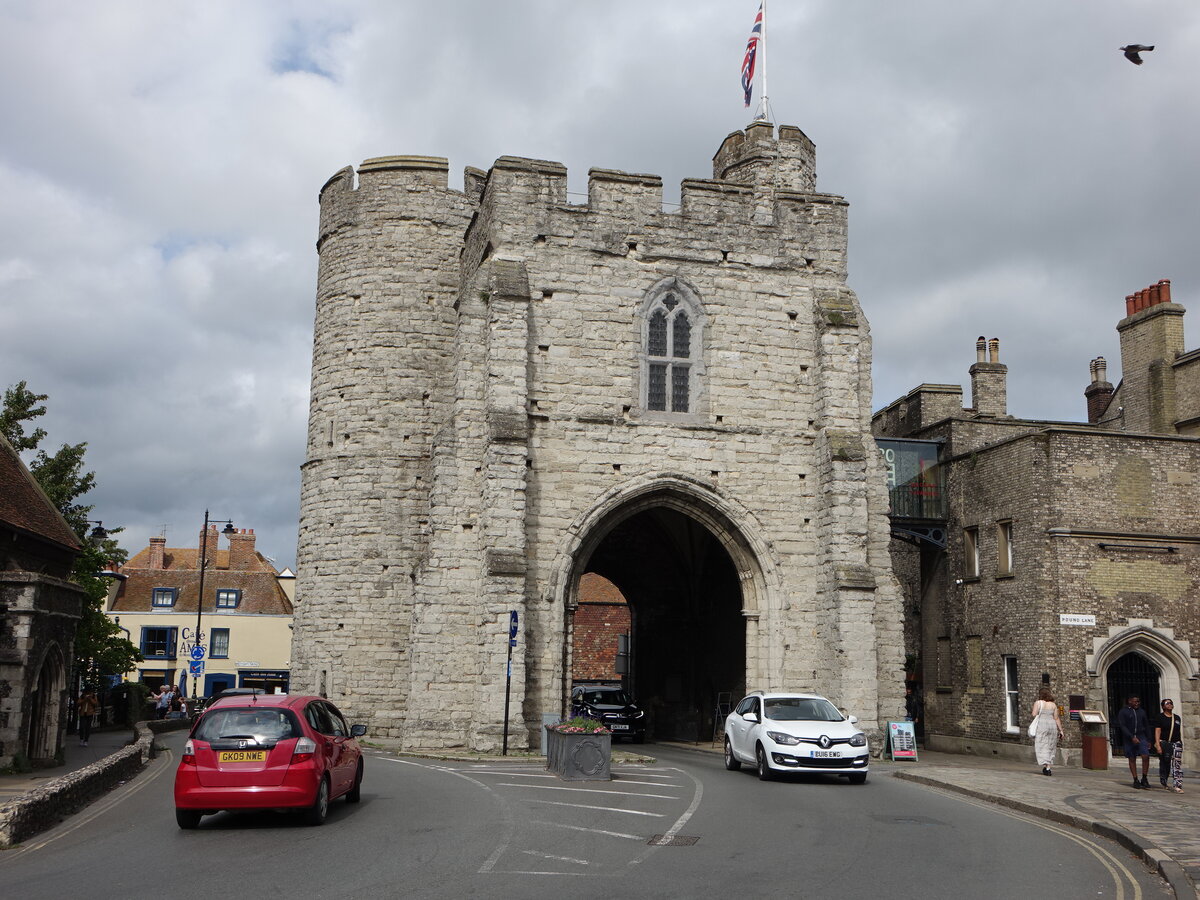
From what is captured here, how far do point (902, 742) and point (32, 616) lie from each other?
14.1 meters

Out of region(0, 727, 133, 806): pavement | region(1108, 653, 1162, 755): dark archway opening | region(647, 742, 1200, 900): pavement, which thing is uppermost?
region(1108, 653, 1162, 755): dark archway opening

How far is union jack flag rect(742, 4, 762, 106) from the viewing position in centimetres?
2527

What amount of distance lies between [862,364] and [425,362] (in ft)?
29.6

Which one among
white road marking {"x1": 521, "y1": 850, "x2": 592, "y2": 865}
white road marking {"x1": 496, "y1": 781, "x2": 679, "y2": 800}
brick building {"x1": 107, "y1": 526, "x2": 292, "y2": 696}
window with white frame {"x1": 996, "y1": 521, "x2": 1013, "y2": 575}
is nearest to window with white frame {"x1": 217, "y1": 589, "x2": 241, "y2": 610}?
brick building {"x1": 107, "y1": 526, "x2": 292, "y2": 696}

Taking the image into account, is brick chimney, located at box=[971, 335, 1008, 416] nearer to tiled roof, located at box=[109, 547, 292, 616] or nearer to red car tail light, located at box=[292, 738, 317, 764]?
red car tail light, located at box=[292, 738, 317, 764]

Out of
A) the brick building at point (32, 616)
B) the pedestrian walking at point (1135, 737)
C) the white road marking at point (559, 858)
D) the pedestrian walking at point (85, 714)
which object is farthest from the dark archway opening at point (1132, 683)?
the pedestrian walking at point (85, 714)

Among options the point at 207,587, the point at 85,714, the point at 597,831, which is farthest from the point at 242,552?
the point at 597,831

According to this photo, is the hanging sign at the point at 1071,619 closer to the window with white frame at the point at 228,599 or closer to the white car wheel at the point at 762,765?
the white car wheel at the point at 762,765

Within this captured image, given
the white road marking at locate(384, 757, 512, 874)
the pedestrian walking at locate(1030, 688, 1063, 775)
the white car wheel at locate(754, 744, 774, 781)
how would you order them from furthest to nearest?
1. the pedestrian walking at locate(1030, 688, 1063, 775)
2. the white car wheel at locate(754, 744, 774, 781)
3. the white road marking at locate(384, 757, 512, 874)

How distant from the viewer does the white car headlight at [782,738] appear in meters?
15.6

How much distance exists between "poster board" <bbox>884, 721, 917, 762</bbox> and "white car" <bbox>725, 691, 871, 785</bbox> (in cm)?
389

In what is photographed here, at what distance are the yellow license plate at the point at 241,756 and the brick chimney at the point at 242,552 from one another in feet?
148

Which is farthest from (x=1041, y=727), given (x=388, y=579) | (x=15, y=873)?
(x=15, y=873)

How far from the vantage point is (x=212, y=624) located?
165ft
